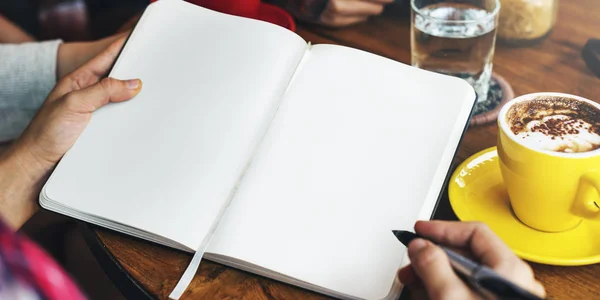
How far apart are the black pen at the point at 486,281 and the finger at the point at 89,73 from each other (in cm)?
58

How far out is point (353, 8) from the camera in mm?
1031

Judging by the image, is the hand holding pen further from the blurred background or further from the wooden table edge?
the blurred background

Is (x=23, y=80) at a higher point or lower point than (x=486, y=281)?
lower

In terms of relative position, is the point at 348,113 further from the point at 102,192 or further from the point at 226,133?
the point at 102,192

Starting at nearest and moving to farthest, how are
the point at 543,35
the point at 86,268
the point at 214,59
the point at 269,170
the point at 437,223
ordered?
the point at 437,223
the point at 269,170
the point at 214,59
the point at 543,35
the point at 86,268

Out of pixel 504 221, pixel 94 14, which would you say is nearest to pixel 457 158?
pixel 504 221

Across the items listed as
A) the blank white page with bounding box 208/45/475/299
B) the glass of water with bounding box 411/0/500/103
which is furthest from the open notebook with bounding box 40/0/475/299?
the glass of water with bounding box 411/0/500/103

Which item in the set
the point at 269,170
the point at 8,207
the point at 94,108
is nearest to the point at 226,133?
the point at 269,170

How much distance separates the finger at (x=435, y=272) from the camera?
1.62ft

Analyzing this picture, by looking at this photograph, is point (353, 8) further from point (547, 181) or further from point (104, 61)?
point (547, 181)

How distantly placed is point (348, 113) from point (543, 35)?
41 centimetres

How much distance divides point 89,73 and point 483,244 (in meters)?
0.59

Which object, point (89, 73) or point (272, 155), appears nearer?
point (272, 155)

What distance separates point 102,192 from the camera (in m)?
0.70
